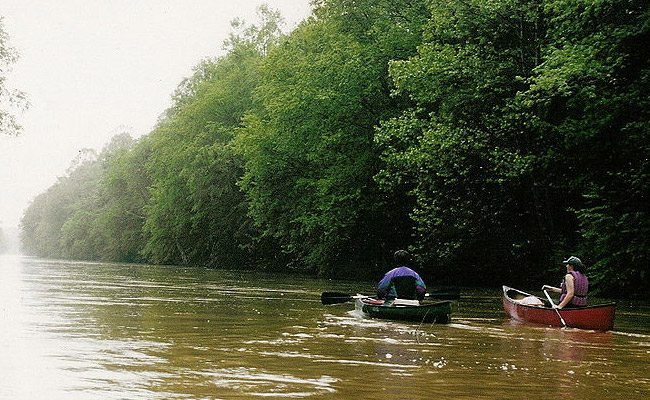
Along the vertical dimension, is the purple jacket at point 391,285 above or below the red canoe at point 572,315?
above

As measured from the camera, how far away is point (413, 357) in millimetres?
8516

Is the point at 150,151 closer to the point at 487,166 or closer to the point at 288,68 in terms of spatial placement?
the point at 288,68

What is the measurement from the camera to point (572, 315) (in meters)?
12.6

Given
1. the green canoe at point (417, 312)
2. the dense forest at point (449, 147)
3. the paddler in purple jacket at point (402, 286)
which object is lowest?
the green canoe at point (417, 312)

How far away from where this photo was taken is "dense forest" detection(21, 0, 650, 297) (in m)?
19.3

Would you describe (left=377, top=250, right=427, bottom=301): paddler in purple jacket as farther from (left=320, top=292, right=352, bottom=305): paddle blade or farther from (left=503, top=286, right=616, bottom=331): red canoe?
(left=503, top=286, right=616, bottom=331): red canoe

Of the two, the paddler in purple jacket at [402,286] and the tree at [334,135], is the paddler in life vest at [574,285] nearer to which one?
the paddler in purple jacket at [402,286]

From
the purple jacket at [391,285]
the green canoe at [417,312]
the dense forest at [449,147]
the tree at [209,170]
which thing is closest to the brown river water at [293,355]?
the green canoe at [417,312]

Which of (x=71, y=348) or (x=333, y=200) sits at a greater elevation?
(x=333, y=200)

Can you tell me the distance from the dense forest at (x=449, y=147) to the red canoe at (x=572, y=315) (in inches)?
238

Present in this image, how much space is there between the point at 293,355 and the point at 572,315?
634 centimetres

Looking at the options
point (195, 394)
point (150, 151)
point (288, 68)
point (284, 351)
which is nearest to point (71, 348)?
point (284, 351)

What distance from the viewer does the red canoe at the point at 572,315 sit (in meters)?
12.0

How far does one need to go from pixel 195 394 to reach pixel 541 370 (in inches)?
157
